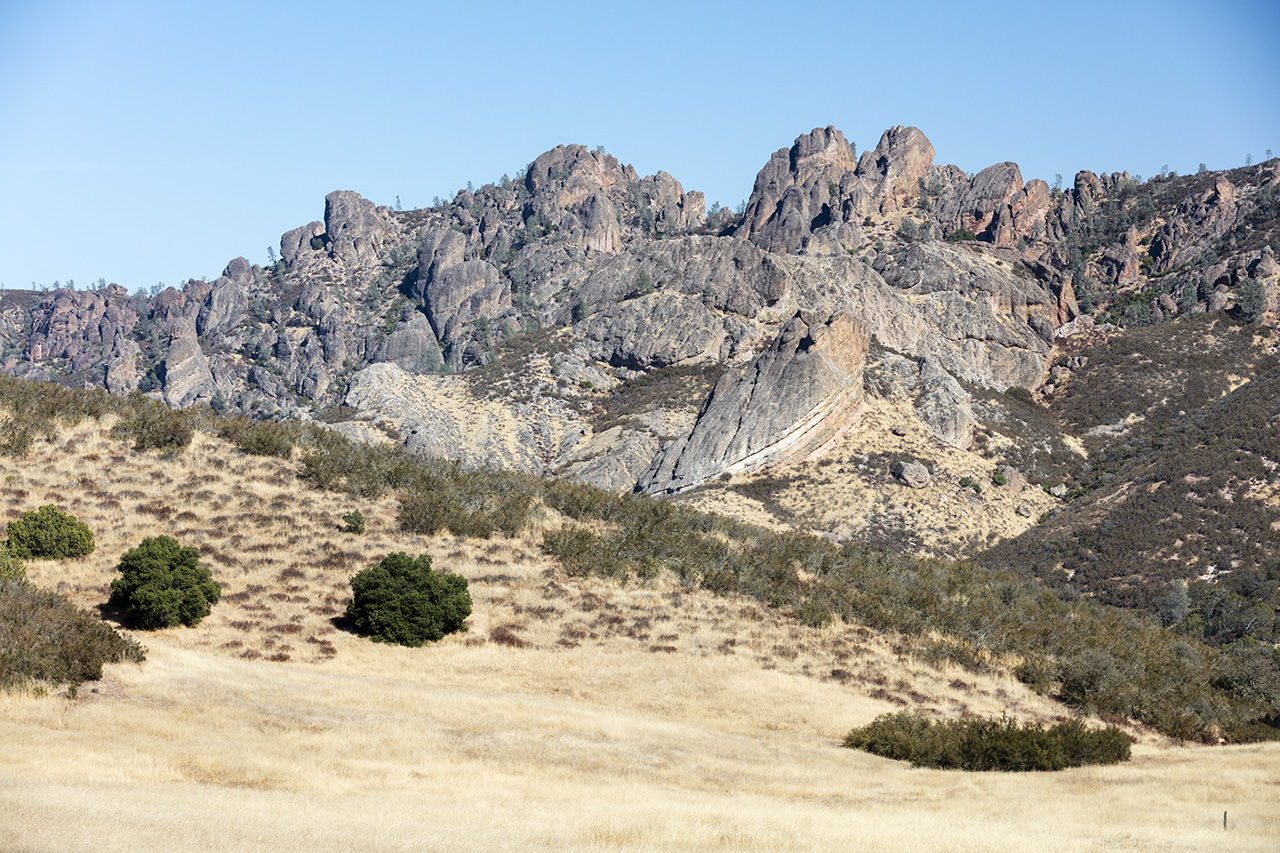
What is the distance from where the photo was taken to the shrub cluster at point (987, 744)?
19609mm

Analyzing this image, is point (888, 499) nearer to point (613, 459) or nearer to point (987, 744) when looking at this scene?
point (613, 459)

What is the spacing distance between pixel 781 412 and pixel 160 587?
6282 centimetres

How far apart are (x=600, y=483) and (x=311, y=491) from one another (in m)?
46.8

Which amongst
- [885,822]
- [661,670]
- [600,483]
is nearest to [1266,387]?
[600,483]

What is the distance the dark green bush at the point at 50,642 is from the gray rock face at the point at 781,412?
194 ft

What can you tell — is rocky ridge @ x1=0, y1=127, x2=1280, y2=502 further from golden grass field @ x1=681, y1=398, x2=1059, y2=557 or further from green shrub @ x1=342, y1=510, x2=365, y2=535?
green shrub @ x1=342, y1=510, x2=365, y2=535

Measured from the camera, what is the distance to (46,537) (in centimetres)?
2605

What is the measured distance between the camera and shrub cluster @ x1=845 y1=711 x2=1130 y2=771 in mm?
19609

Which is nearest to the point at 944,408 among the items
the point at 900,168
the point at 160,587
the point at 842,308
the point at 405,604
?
the point at 842,308

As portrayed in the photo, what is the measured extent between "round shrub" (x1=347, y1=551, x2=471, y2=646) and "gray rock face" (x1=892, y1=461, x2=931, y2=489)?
55726 millimetres

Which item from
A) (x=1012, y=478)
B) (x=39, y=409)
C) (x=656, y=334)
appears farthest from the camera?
(x=656, y=334)

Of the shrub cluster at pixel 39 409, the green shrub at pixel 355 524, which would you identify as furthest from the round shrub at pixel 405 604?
the shrub cluster at pixel 39 409

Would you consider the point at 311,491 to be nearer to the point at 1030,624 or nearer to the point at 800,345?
the point at 1030,624

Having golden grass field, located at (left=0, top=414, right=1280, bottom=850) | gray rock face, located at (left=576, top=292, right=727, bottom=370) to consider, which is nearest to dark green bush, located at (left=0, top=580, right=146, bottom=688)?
golden grass field, located at (left=0, top=414, right=1280, bottom=850)
